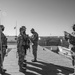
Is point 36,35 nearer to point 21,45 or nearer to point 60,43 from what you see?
point 21,45

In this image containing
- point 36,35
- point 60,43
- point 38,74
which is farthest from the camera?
point 60,43

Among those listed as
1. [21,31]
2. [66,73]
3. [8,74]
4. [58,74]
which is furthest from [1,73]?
[66,73]

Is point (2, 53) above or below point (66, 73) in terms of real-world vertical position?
above

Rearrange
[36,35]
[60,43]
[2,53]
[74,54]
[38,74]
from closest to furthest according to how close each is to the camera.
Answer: [74,54] < [38,74] < [2,53] < [36,35] < [60,43]

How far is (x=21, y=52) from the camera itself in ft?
19.5

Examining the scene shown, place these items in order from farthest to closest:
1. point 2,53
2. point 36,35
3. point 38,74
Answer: point 36,35, point 2,53, point 38,74

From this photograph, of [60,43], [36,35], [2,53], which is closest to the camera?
[2,53]

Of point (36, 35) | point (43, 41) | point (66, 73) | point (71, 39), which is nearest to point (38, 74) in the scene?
point (66, 73)

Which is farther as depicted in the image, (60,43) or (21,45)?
(60,43)

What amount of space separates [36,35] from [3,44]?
2613 millimetres

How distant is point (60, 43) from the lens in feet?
169

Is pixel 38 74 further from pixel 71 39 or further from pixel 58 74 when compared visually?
pixel 71 39

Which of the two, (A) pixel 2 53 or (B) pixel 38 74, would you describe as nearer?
(B) pixel 38 74

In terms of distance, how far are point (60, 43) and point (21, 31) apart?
46.8 meters
